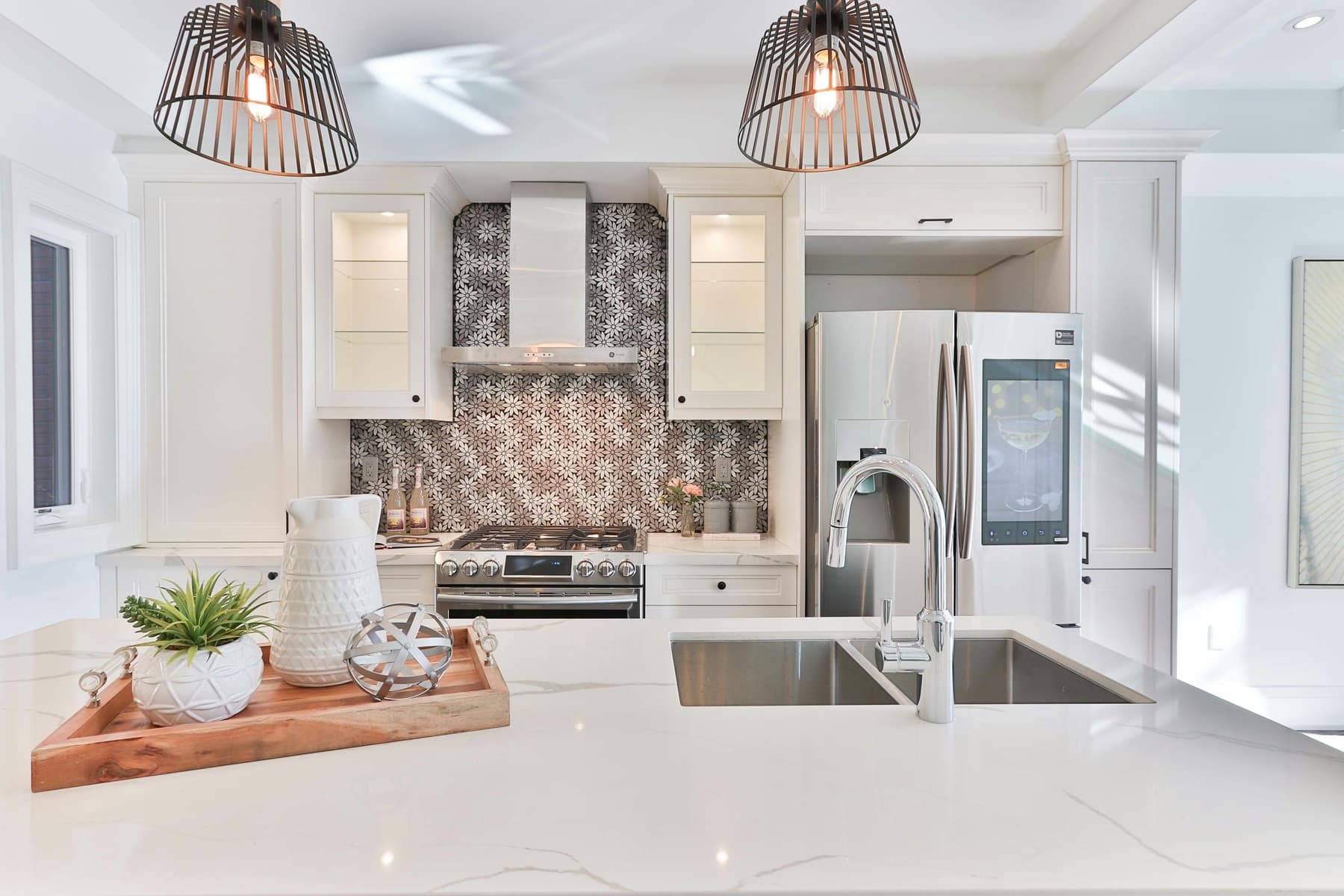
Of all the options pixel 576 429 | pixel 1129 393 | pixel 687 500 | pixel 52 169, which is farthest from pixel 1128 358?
pixel 52 169

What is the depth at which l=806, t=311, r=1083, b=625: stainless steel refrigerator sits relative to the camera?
255 cm

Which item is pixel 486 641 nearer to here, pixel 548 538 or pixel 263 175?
pixel 548 538

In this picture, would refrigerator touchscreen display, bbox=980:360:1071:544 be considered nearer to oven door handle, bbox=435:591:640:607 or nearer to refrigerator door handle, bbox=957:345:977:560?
refrigerator door handle, bbox=957:345:977:560

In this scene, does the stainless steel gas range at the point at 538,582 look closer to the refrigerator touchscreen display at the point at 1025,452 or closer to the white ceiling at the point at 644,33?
the refrigerator touchscreen display at the point at 1025,452

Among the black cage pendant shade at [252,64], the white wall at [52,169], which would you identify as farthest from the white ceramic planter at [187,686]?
the white wall at [52,169]

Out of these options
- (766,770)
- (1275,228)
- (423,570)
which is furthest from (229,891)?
(1275,228)

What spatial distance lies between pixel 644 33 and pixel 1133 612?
2656 mm

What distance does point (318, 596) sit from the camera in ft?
3.58

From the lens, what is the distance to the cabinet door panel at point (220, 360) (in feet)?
9.11

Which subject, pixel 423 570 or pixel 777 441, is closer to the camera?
pixel 423 570

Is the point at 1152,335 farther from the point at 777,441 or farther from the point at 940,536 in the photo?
Answer: the point at 940,536

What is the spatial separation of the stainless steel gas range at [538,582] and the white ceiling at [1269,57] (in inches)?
104

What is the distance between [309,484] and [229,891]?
2.40 m

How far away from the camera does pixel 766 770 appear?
0.92 meters
